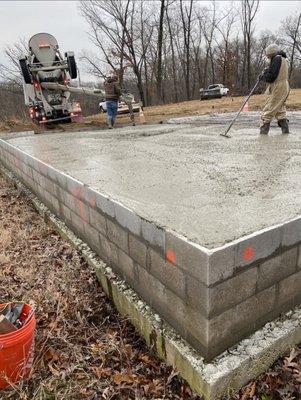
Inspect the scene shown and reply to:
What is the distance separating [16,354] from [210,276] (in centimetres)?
134

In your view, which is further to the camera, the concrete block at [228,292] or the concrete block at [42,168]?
the concrete block at [42,168]

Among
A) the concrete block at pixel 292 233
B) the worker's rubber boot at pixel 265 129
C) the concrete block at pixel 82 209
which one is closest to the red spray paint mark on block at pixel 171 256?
the concrete block at pixel 292 233

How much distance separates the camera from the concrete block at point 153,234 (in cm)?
227

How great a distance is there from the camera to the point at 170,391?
2.23 meters

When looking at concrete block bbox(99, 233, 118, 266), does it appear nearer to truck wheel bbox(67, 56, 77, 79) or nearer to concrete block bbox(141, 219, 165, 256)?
concrete block bbox(141, 219, 165, 256)

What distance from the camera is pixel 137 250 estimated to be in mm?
2604

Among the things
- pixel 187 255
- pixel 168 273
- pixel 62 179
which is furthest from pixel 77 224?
pixel 187 255

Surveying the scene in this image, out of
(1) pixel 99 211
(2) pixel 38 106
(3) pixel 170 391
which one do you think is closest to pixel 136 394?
(3) pixel 170 391

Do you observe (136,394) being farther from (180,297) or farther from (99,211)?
(99,211)

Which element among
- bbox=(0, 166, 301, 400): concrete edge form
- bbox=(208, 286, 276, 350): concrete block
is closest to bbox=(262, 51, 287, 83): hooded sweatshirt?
bbox=(0, 166, 301, 400): concrete edge form

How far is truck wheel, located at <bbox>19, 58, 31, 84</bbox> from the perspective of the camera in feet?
34.3

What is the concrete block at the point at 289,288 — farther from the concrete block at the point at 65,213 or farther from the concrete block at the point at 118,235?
the concrete block at the point at 65,213

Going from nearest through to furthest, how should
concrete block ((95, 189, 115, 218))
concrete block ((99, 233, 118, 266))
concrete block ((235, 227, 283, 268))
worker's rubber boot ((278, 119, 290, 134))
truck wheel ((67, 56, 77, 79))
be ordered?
1. concrete block ((235, 227, 283, 268))
2. concrete block ((95, 189, 115, 218))
3. concrete block ((99, 233, 118, 266))
4. worker's rubber boot ((278, 119, 290, 134))
5. truck wheel ((67, 56, 77, 79))

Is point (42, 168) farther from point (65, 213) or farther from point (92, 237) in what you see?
point (92, 237)
